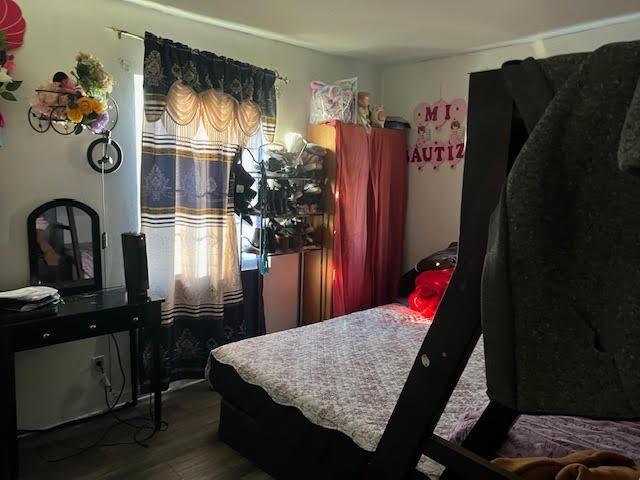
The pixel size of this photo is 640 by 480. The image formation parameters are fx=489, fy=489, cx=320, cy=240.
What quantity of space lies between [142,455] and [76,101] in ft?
6.01

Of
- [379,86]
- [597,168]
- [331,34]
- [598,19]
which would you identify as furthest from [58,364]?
[598,19]

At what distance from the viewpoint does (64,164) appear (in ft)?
8.92

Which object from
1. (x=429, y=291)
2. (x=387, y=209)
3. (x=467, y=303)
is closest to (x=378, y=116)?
(x=387, y=209)

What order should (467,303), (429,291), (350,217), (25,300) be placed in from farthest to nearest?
(350,217) < (429,291) < (25,300) < (467,303)

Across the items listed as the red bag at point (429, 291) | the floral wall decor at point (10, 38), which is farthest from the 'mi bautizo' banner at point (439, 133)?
the floral wall decor at point (10, 38)

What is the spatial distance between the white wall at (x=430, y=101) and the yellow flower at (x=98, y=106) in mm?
2591

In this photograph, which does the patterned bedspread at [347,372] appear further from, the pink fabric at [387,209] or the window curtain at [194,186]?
the pink fabric at [387,209]

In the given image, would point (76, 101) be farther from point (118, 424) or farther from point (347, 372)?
point (347, 372)

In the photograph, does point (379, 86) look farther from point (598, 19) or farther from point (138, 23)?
point (138, 23)

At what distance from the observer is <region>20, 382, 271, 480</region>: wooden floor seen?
2.35 meters

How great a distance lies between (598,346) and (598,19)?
10.2 feet

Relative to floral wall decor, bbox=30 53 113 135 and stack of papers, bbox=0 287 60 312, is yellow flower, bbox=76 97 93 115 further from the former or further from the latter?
stack of papers, bbox=0 287 60 312

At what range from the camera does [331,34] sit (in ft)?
11.1

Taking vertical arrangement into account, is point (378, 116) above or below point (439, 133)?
above
